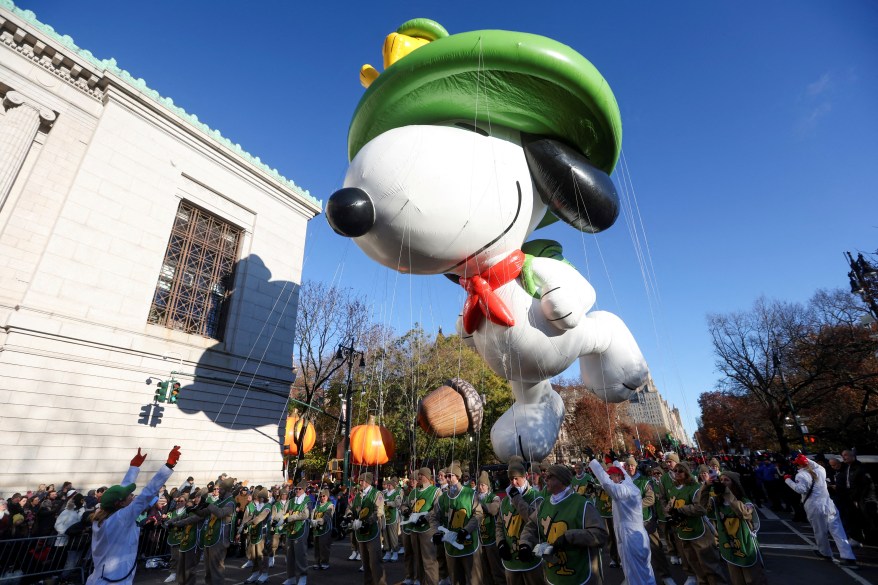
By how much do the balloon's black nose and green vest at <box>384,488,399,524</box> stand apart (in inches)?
217

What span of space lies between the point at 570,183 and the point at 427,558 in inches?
228

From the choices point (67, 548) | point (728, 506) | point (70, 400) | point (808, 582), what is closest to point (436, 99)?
point (728, 506)

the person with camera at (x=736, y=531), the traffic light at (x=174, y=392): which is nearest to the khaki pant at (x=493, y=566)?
the person with camera at (x=736, y=531)

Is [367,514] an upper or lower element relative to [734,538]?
upper

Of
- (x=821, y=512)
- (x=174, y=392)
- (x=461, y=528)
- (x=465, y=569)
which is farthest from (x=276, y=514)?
(x=821, y=512)

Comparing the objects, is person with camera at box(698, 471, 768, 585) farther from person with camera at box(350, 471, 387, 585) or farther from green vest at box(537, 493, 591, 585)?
person with camera at box(350, 471, 387, 585)

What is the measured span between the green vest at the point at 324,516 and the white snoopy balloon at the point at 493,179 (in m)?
3.63

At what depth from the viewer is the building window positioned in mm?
13734

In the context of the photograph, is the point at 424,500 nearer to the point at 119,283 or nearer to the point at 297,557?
the point at 297,557

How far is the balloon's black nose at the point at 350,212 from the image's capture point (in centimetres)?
462

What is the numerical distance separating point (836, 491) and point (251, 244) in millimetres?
18712

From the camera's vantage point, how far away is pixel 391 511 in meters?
8.66

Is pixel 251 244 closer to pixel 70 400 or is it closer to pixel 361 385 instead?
pixel 70 400

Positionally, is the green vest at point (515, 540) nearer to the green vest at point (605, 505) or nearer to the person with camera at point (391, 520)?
the green vest at point (605, 505)
